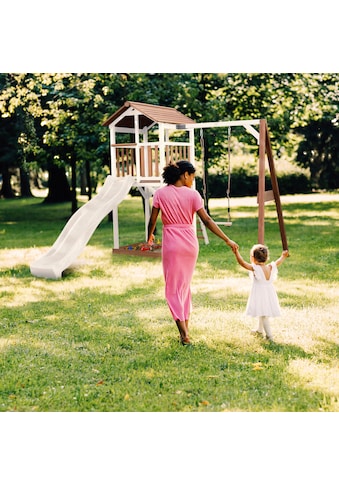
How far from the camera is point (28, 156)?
20.7 meters

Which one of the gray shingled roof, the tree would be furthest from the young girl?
the tree

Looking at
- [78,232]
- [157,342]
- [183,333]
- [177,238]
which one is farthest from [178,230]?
[78,232]

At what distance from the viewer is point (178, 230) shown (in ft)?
18.7

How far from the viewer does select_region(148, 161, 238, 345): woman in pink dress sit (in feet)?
18.6

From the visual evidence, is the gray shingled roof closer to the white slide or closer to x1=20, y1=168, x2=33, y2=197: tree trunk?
the white slide

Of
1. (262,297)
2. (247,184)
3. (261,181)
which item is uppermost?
(261,181)

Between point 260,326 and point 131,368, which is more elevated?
point 260,326

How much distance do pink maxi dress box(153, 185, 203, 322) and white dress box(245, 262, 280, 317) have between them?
693 mm

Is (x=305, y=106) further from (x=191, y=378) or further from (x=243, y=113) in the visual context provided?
(x=191, y=378)

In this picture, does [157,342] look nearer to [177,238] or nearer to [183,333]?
[183,333]

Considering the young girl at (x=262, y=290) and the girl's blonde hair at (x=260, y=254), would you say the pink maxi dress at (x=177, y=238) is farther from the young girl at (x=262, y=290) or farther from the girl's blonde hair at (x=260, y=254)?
the girl's blonde hair at (x=260, y=254)

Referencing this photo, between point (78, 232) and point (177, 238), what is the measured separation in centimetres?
532

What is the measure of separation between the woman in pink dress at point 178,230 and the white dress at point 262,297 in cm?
51

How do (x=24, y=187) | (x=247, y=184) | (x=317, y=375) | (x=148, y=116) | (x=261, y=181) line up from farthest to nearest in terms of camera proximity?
(x=24, y=187) < (x=247, y=184) < (x=148, y=116) < (x=261, y=181) < (x=317, y=375)
